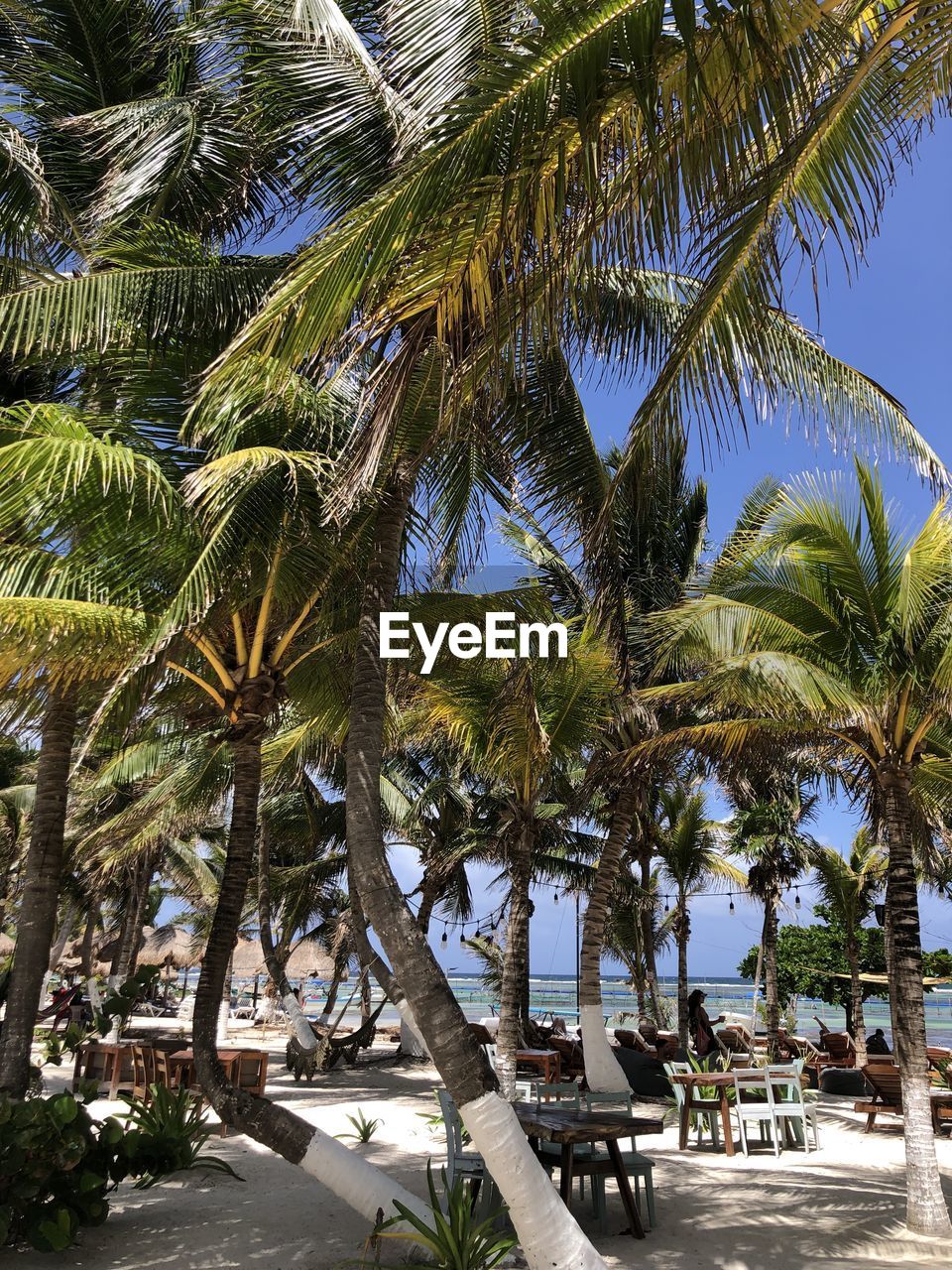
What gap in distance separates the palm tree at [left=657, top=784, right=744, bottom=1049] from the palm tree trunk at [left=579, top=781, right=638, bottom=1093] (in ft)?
21.3

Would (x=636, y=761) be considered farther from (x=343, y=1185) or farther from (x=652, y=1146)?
(x=343, y=1185)

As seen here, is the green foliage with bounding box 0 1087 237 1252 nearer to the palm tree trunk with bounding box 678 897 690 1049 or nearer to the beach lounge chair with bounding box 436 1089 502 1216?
the beach lounge chair with bounding box 436 1089 502 1216

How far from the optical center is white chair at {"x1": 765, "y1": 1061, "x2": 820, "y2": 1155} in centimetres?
948

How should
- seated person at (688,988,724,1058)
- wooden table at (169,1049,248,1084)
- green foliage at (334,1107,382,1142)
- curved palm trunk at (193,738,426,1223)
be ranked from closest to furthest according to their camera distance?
1. curved palm trunk at (193,738,426,1223)
2. green foliage at (334,1107,382,1142)
3. wooden table at (169,1049,248,1084)
4. seated person at (688,988,724,1058)

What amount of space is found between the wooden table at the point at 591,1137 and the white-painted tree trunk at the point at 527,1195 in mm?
1260

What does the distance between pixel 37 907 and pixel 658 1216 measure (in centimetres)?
509

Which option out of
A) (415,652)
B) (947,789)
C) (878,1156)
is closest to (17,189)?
(415,652)

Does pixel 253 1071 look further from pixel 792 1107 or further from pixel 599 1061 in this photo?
pixel 792 1107

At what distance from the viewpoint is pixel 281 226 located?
A: 884 cm

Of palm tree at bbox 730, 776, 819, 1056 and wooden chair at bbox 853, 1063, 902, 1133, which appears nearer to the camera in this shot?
wooden chair at bbox 853, 1063, 902, 1133

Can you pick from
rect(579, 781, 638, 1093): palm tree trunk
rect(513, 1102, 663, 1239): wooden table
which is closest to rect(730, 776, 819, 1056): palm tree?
rect(579, 781, 638, 1093): palm tree trunk

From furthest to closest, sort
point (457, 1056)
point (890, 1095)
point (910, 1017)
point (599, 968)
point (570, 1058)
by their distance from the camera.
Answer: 1. point (570, 1058)
2. point (599, 968)
3. point (890, 1095)
4. point (910, 1017)
5. point (457, 1056)

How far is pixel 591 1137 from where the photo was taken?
5.95 metres

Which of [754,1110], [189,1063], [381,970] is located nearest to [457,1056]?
[381,970]
